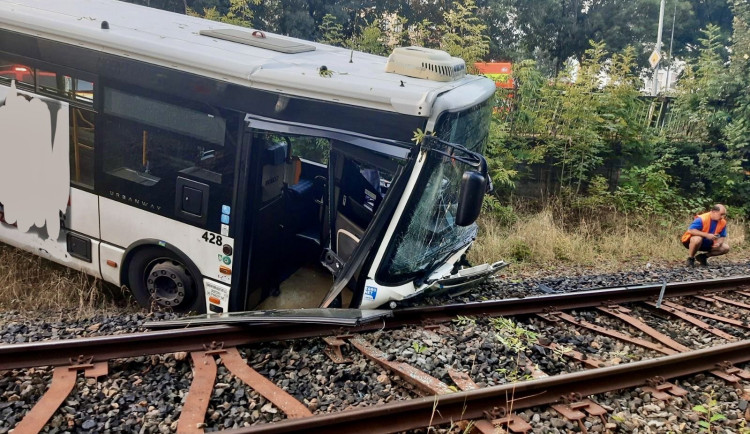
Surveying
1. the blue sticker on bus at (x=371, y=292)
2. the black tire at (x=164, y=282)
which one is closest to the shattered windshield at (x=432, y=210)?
the blue sticker on bus at (x=371, y=292)

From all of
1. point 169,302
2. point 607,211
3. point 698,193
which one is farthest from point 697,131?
point 169,302

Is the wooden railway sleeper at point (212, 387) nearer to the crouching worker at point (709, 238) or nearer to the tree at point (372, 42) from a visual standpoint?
the crouching worker at point (709, 238)

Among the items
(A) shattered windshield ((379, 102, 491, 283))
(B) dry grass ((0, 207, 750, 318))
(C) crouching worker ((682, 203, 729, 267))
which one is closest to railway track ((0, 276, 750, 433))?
(A) shattered windshield ((379, 102, 491, 283))

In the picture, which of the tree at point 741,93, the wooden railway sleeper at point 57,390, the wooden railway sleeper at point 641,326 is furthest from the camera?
the tree at point 741,93

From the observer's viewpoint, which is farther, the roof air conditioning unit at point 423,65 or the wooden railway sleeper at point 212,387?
the roof air conditioning unit at point 423,65

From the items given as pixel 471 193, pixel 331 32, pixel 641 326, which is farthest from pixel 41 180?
pixel 331 32

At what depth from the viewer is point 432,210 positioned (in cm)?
583

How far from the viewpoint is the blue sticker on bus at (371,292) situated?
5789 mm

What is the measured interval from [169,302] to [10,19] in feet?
11.0

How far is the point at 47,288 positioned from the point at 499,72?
1104 centimetres

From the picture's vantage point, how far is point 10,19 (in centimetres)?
645

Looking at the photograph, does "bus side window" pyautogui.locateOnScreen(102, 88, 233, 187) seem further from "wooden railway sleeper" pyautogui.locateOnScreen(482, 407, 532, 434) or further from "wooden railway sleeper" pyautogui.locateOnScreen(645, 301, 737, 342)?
"wooden railway sleeper" pyautogui.locateOnScreen(645, 301, 737, 342)

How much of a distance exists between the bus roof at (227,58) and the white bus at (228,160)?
0.02 m

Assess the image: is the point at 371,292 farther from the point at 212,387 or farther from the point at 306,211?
the point at 212,387
